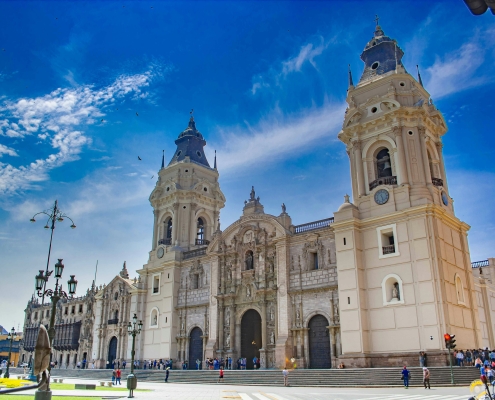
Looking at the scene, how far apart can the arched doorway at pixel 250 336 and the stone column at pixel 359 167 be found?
40.9ft

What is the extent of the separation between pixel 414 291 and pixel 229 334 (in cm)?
1551

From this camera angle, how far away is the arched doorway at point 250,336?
121 feet

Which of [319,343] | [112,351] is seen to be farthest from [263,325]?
[112,351]

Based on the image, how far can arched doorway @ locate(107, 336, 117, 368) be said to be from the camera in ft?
155

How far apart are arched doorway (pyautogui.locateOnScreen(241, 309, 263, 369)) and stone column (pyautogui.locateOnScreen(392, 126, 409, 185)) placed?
1496cm

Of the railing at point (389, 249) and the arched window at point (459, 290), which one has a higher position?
the railing at point (389, 249)

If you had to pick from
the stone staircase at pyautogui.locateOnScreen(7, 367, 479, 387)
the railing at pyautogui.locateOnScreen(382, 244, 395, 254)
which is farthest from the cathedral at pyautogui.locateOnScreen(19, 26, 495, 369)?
the stone staircase at pyautogui.locateOnScreen(7, 367, 479, 387)

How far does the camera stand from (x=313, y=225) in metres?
35.9

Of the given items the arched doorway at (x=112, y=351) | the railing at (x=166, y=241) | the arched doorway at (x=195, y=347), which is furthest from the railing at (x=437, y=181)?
the arched doorway at (x=112, y=351)

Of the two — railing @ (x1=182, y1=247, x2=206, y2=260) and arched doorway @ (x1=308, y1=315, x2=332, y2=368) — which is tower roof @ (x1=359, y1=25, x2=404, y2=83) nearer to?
arched doorway @ (x1=308, y1=315, x2=332, y2=368)

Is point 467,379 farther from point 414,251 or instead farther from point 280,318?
point 280,318

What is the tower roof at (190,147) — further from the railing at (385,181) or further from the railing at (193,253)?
the railing at (385,181)

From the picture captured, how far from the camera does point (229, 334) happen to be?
37875 mm

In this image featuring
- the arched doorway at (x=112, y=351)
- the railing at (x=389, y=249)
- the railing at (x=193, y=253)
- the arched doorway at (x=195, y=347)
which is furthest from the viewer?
the arched doorway at (x=112, y=351)
